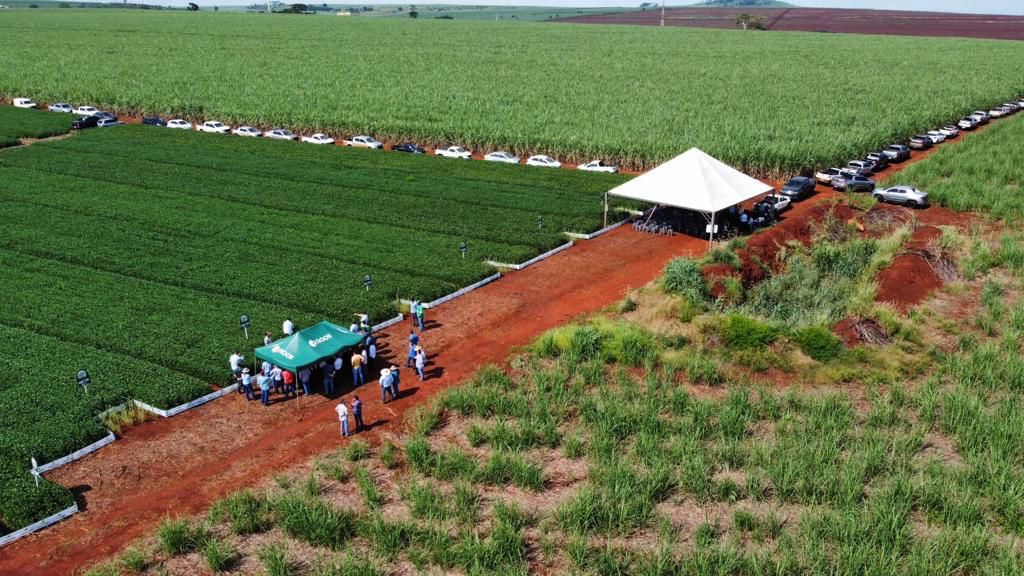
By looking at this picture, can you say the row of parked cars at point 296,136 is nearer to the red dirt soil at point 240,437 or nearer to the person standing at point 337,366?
the red dirt soil at point 240,437

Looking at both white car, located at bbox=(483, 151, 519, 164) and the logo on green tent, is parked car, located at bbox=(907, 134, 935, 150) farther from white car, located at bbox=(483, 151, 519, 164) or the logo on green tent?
the logo on green tent

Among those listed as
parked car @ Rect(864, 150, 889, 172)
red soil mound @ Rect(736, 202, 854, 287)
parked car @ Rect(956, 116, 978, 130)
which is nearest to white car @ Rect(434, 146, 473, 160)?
red soil mound @ Rect(736, 202, 854, 287)

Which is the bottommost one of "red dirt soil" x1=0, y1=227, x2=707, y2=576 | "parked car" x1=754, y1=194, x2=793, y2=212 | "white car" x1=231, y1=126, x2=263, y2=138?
"red dirt soil" x1=0, y1=227, x2=707, y2=576

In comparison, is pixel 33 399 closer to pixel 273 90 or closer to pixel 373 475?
pixel 373 475

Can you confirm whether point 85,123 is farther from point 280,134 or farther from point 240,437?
point 240,437

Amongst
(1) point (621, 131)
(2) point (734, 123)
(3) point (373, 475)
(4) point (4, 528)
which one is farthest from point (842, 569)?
(2) point (734, 123)

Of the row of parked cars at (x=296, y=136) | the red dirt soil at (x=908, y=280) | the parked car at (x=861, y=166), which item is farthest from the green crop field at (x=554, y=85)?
the red dirt soil at (x=908, y=280)

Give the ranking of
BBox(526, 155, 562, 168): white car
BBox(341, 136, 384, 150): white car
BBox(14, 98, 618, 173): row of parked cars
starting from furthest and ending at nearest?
BBox(341, 136, 384, 150): white car < BBox(14, 98, 618, 173): row of parked cars < BBox(526, 155, 562, 168): white car
